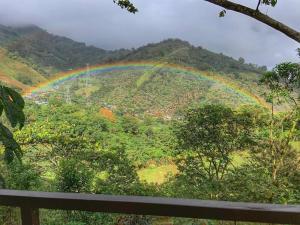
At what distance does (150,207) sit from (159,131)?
263 inches

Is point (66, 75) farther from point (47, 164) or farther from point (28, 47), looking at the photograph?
point (47, 164)

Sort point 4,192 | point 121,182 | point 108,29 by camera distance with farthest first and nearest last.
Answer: point 108,29
point 121,182
point 4,192

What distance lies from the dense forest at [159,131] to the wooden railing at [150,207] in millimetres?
569

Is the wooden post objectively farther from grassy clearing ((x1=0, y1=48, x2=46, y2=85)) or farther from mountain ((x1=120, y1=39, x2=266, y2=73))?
grassy clearing ((x1=0, y1=48, x2=46, y2=85))

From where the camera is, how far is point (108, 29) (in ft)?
40.7

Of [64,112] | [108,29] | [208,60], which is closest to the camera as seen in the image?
[64,112]

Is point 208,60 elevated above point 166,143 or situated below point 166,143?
above

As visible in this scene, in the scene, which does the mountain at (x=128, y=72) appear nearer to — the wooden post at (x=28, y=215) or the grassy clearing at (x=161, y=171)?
the grassy clearing at (x=161, y=171)

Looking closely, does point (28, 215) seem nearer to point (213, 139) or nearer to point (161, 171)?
point (213, 139)

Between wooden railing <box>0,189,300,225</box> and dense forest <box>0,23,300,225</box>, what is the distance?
0.57 m

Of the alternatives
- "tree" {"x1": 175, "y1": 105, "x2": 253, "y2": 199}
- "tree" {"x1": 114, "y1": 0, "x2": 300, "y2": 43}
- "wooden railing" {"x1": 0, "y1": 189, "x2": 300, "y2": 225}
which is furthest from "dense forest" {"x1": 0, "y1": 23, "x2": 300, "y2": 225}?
"tree" {"x1": 114, "y1": 0, "x2": 300, "y2": 43}

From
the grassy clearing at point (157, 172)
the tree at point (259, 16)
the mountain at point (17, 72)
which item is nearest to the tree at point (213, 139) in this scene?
the grassy clearing at point (157, 172)

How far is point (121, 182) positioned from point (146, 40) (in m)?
5.85

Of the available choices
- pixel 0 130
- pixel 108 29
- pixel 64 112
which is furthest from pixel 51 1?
pixel 0 130
